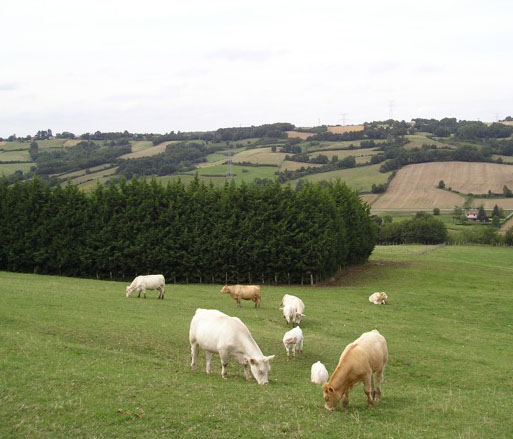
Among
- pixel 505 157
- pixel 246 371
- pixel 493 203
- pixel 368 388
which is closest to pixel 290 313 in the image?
pixel 246 371

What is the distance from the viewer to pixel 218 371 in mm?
19141

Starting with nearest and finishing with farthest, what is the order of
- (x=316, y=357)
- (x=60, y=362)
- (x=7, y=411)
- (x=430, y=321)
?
(x=7, y=411)
(x=60, y=362)
(x=316, y=357)
(x=430, y=321)

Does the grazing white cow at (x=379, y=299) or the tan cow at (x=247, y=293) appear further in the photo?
the grazing white cow at (x=379, y=299)

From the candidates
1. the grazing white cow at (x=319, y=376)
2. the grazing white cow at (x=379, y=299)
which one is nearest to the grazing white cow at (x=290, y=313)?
the grazing white cow at (x=319, y=376)

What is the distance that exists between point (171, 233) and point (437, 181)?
10774 cm

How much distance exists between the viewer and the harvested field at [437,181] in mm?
137750

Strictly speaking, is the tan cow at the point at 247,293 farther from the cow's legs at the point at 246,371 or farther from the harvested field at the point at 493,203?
the harvested field at the point at 493,203

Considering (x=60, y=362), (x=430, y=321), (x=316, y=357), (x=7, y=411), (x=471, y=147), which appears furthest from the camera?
(x=471, y=147)

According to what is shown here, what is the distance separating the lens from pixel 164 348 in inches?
867

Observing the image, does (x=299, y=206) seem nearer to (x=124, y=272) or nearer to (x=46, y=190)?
(x=124, y=272)

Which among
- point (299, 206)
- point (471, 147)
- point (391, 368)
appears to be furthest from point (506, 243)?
point (391, 368)

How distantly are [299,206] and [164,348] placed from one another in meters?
37.8

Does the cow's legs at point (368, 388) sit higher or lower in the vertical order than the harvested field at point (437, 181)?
higher

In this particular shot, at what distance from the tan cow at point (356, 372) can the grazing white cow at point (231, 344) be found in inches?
121
